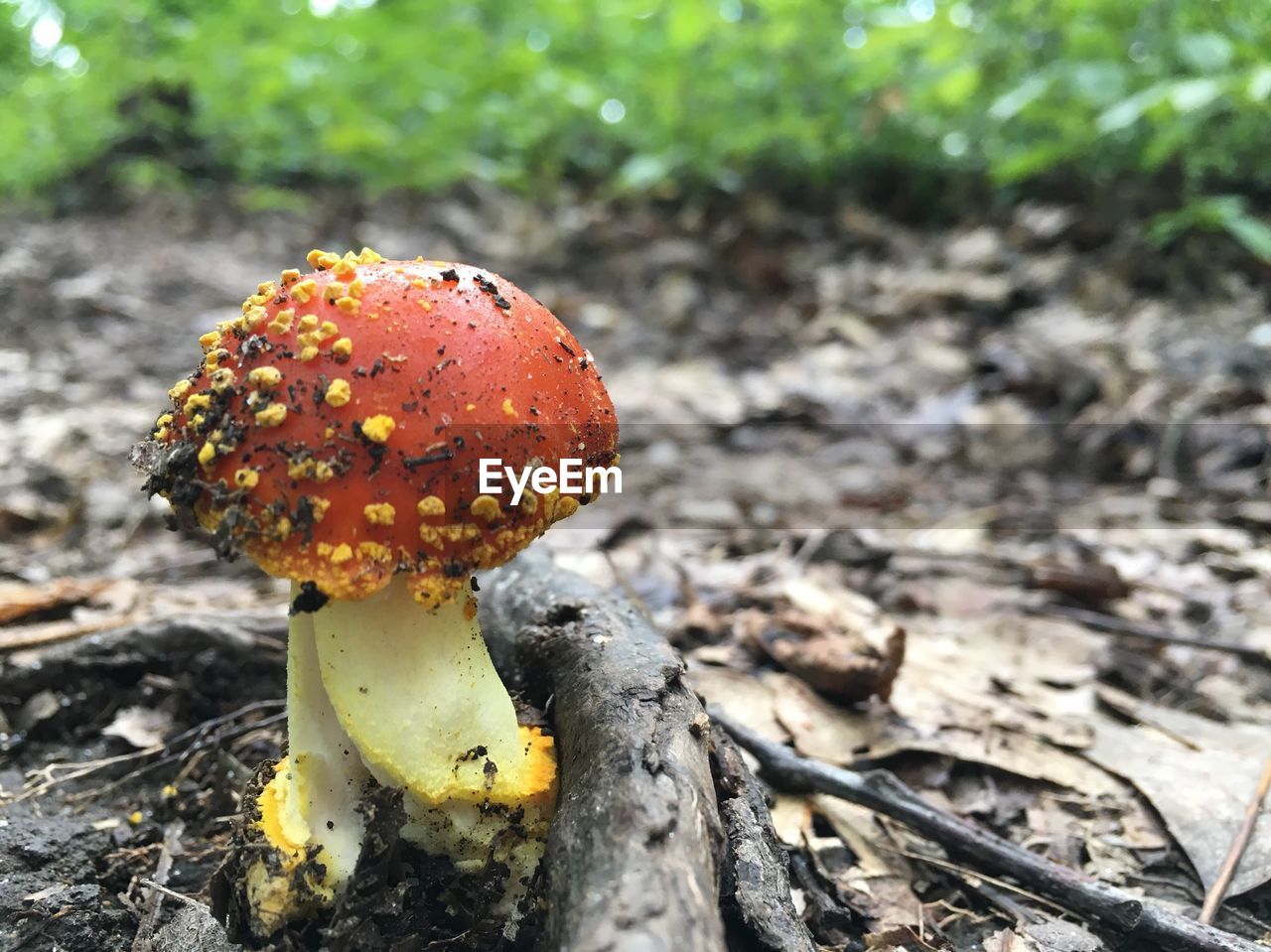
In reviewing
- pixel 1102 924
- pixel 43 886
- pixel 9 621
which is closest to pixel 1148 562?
pixel 1102 924

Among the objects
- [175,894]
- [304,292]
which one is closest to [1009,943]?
[175,894]

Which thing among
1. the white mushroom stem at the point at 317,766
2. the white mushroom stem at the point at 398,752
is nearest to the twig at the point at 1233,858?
the white mushroom stem at the point at 398,752

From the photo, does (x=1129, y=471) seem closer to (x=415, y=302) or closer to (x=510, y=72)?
(x=415, y=302)

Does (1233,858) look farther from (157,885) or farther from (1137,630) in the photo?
(157,885)

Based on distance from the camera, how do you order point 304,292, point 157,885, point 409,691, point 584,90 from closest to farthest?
point 304,292 < point 409,691 < point 157,885 < point 584,90

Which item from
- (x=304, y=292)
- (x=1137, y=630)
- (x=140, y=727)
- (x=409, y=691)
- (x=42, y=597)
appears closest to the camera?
(x=304, y=292)

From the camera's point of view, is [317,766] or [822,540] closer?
[317,766]
